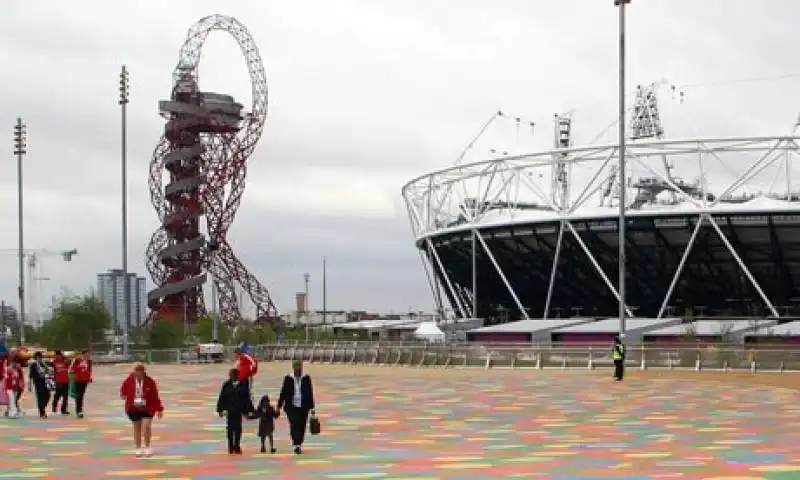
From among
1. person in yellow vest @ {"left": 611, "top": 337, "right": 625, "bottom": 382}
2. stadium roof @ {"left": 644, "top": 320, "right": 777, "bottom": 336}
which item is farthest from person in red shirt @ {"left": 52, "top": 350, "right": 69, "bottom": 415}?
stadium roof @ {"left": 644, "top": 320, "right": 777, "bottom": 336}

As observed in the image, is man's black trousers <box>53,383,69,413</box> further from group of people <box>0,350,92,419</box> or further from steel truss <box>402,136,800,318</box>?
steel truss <box>402,136,800,318</box>

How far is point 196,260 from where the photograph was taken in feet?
289

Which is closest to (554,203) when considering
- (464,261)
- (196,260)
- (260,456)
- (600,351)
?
(464,261)

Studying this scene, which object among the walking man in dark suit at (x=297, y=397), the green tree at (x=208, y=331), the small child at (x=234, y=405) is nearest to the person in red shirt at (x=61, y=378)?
the small child at (x=234, y=405)

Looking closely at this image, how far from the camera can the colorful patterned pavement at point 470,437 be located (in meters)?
15.8

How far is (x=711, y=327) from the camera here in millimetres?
69375

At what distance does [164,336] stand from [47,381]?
51897 millimetres

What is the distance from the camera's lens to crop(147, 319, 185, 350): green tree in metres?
77.5

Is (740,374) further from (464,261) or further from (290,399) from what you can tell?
(464,261)

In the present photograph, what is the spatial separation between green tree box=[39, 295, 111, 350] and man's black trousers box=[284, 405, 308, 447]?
6560cm

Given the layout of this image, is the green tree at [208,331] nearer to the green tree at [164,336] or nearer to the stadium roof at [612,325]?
the green tree at [164,336]

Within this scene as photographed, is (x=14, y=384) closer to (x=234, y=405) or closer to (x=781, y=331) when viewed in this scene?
(x=234, y=405)

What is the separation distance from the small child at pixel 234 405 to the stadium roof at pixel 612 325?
50.3 metres

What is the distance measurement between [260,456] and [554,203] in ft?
198
